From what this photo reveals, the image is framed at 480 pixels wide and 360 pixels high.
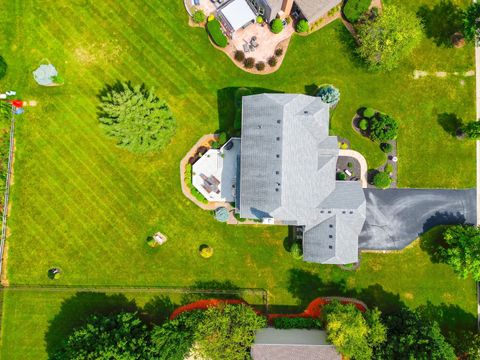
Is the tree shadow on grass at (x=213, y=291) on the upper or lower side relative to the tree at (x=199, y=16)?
lower

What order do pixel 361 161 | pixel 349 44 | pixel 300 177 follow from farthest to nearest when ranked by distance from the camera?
1. pixel 349 44
2. pixel 361 161
3. pixel 300 177

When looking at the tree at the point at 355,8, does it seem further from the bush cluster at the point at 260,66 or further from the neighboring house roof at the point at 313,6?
the bush cluster at the point at 260,66

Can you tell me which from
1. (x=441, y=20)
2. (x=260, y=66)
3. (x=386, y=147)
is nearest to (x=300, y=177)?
(x=386, y=147)

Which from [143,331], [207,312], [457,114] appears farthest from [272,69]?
[143,331]

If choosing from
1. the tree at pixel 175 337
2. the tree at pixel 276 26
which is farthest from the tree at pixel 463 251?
the tree at pixel 276 26

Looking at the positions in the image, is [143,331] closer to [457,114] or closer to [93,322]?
[93,322]

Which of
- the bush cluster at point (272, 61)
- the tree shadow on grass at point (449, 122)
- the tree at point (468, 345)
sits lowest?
the tree at point (468, 345)

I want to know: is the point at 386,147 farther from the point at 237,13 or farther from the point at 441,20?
the point at 237,13
